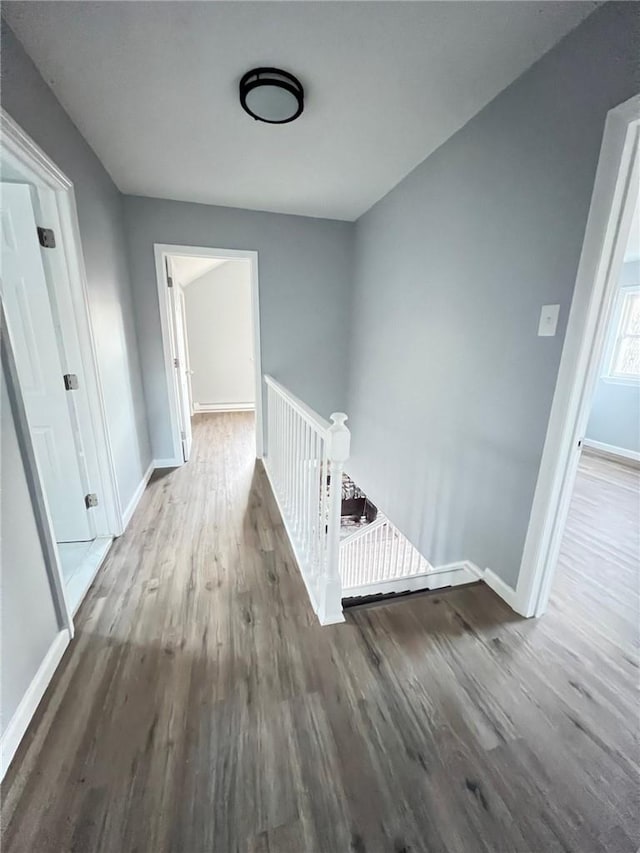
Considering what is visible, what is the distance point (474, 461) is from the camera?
1.97 metres

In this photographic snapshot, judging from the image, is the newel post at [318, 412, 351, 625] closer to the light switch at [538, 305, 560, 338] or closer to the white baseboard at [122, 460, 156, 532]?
the light switch at [538, 305, 560, 338]

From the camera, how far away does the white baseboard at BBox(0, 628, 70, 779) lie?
104 cm

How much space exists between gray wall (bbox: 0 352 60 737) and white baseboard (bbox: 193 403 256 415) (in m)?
4.82

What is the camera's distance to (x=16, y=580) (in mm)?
1159

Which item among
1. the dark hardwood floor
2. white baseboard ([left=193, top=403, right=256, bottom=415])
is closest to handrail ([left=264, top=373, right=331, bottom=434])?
the dark hardwood floor

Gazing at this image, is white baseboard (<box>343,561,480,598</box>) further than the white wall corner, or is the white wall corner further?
white baseboard (<box>343,561,480,598</box>)

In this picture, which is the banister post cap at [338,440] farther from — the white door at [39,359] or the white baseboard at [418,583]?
the white door at [39,359]

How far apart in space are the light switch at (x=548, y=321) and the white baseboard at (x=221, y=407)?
5.18 metres

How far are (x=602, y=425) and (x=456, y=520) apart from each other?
150 inches

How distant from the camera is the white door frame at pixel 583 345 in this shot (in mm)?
1185

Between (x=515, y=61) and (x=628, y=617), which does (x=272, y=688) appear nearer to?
(x=628, y=617)

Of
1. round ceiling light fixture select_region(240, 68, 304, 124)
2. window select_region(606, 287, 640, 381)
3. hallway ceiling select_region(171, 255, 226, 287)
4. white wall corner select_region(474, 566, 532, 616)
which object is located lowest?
white wall corner select_region(474, 566, 532, 616)

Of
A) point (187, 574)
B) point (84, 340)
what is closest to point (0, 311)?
point (84, 340)

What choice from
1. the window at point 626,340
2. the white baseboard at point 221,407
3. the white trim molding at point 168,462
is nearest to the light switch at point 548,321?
the white trim molding at point 168,462
